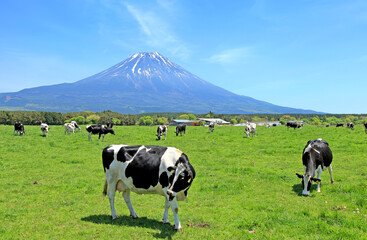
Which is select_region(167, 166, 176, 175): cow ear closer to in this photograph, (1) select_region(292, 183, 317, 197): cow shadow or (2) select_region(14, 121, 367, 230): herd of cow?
(2) select_region(14, 121, 367, 230): herd of cow

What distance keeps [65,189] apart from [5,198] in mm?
2016

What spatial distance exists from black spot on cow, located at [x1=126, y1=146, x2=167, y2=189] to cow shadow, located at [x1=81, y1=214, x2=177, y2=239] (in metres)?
1.06

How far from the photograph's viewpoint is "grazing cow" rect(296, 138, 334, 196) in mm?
9691

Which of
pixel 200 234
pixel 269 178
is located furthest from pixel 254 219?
pixel 269 178

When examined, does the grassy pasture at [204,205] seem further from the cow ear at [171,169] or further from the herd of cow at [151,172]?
the cow ear at [171,169]

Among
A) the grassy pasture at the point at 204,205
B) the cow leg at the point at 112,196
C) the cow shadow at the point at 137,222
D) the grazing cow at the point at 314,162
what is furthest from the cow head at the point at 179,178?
the grazing cow at the point at 314,162

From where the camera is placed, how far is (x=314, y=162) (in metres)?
10.3

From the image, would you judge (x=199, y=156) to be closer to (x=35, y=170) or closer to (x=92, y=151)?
(x=92, y=151)

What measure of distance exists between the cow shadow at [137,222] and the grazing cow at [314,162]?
222 inches

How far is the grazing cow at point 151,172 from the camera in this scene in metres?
6.70

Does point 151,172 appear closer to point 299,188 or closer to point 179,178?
point 179,178

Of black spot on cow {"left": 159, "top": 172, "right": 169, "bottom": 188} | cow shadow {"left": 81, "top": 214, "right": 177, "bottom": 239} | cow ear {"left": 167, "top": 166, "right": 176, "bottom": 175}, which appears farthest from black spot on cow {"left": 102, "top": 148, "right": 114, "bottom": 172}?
cow ear {"left": 167, "top": 166, "right": 176, "bottom": 175}

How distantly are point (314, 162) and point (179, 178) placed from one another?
6.49 m

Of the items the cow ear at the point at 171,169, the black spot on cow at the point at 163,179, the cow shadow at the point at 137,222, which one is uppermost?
the cow ear at the point at 171,169
